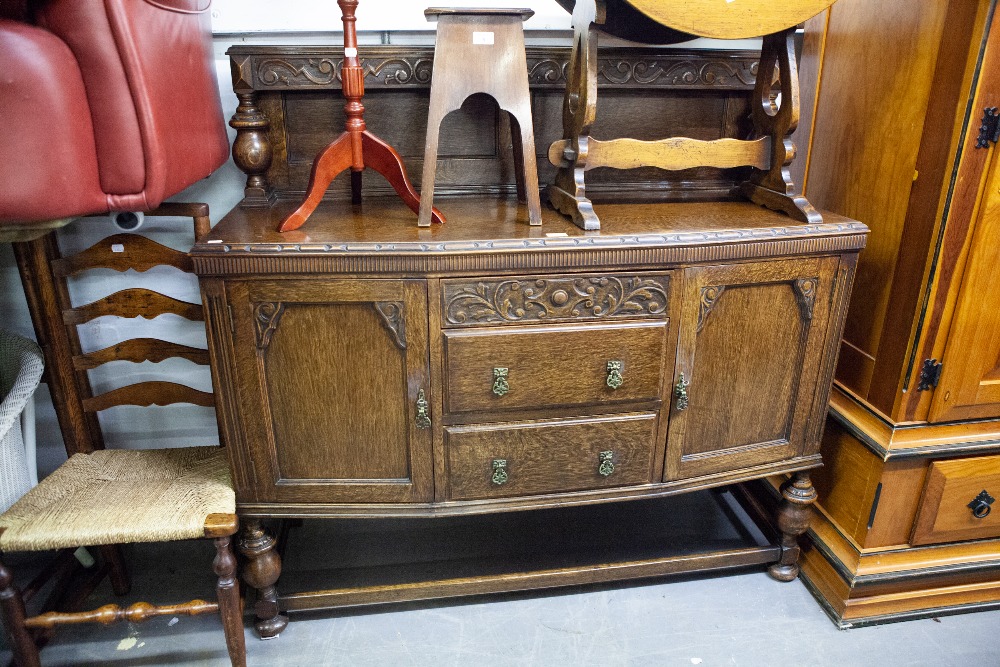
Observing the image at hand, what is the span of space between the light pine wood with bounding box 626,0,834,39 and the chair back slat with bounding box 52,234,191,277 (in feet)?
4.48

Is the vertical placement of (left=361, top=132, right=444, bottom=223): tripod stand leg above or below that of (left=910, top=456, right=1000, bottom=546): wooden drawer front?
above

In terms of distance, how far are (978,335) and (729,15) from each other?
3.53 ft

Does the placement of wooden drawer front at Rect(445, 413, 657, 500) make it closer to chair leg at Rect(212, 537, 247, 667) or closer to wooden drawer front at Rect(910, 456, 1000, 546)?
chair leg at Rect(212, 537, 247, 667)

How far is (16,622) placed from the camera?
165 centimetres

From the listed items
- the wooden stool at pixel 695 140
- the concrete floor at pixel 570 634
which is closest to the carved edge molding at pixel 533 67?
the wooden stool at pixel 695 140

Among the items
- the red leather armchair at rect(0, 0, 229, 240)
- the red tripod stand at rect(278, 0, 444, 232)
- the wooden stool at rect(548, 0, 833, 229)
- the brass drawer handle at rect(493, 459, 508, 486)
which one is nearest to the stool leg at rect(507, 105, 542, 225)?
the wooden stool at rect(548, 0, 833, 229)

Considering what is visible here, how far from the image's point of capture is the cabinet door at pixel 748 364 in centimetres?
171

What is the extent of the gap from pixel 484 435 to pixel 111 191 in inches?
39.2

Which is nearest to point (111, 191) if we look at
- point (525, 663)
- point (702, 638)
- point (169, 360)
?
point (169, 360)

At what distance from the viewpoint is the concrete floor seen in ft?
6.15

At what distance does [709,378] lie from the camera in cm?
179

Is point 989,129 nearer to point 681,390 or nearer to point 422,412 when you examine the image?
point 681,390

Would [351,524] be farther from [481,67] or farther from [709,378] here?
[481,67]

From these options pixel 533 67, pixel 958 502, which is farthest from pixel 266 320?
pixel 958 502
